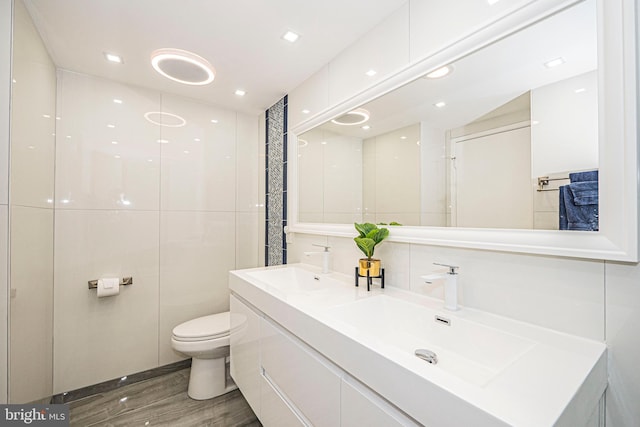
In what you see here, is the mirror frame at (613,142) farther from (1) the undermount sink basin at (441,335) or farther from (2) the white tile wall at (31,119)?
(2) the white tile wall at (31,119)

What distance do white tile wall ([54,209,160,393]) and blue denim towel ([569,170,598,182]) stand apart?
101 inches

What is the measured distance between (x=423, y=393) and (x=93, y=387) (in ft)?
8.04

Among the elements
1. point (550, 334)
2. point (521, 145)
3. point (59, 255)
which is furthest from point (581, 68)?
point (59, 255)

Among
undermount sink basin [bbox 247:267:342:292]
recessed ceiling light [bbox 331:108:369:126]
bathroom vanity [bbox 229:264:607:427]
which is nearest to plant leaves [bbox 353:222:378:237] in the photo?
bathroom vanity [bbox 229:264:607:427]

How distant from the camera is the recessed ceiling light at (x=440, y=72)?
1138 millimetres

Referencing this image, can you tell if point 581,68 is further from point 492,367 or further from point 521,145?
point 492,367

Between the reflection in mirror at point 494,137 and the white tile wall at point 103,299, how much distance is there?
1.82 m

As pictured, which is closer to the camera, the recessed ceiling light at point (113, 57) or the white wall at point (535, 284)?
the white wall at point (535, 284)

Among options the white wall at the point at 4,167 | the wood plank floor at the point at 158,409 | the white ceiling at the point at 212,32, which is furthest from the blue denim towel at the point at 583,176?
the white wall at the point at 4,167

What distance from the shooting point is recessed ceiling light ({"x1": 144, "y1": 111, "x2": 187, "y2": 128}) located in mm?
2232

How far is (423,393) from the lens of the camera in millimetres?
631

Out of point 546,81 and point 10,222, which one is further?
point 10,222

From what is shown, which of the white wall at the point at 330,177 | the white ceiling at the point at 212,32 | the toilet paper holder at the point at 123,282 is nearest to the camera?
the white ceiling at the point at 212,32

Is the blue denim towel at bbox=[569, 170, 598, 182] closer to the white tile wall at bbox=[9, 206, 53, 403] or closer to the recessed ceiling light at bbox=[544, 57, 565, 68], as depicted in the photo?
the recessed ceiling light at bbox=[544, 57, 565, 68]
